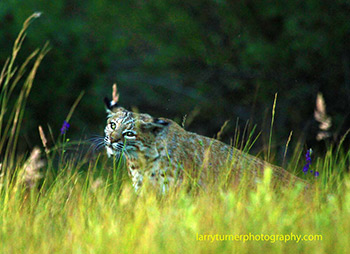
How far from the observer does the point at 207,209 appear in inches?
135

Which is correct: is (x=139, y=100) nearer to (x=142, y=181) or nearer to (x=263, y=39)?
(x=263, y=39)

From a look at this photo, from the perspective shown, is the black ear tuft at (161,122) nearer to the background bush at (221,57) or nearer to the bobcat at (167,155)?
the bobcat at (167,155)

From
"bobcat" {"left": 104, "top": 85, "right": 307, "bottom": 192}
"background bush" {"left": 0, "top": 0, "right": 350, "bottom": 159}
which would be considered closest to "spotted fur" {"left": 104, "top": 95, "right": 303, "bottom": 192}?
"bobcat" {"left": 104, "top": 85, "right": 307, "bottom": 192}

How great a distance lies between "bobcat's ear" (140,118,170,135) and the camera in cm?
449

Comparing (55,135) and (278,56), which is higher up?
(278,56)

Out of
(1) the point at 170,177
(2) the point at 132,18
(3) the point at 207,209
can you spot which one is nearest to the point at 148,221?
(3) the point at 207,209

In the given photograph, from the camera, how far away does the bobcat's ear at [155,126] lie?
4.49m

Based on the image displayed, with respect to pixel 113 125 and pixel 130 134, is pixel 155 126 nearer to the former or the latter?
pixel 130 134

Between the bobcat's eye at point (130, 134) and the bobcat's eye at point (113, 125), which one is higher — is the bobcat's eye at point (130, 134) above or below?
above

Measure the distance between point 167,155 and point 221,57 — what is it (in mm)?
4164

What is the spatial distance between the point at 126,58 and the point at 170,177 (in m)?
8.33

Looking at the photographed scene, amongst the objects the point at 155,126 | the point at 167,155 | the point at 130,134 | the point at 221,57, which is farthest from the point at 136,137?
the point at 221,57

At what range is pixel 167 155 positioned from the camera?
448 centimetres

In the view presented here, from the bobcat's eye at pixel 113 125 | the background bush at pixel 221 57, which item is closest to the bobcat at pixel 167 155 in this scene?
the bobcat's eye at pixel 113 125
